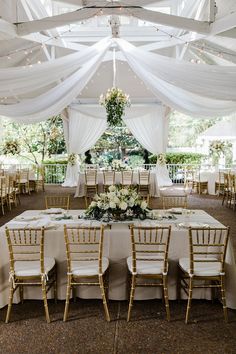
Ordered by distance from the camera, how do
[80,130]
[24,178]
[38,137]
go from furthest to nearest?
[38,137] → [80,130] → [24,178]

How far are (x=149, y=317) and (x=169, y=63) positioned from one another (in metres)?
3.13

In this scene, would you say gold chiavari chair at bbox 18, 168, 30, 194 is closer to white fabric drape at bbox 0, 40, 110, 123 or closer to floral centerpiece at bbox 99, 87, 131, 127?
floral centerpiece at bbox 99, 87, 131, 127

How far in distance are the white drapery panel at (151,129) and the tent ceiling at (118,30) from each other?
0.87 m

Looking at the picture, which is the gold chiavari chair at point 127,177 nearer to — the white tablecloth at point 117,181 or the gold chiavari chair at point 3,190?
the white tablecloth at point 117,181

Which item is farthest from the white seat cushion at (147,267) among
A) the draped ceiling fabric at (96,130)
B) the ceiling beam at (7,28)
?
the draped ceiling fabric at (96,130)

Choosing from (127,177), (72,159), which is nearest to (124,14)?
(127,177)

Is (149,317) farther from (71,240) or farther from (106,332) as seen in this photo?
(71,240)

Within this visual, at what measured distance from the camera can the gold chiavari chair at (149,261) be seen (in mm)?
3431

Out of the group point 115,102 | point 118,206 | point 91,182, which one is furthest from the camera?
point 91,182

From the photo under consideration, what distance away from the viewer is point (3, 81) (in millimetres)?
4500

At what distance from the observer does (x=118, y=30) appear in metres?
5.29

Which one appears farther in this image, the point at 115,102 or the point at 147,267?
the point at 115,102

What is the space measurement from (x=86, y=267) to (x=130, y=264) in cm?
43

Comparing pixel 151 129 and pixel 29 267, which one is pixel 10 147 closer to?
pixel 151 129
